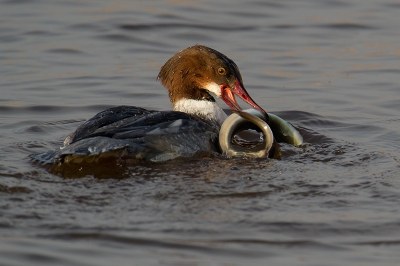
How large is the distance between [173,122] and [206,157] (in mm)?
391

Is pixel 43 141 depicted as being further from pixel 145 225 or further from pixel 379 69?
pixel 379 69

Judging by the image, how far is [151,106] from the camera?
839 cm

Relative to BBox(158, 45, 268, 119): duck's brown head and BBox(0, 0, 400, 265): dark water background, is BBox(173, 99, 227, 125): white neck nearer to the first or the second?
BBox(158, 45, 268, 119): duck's brown head

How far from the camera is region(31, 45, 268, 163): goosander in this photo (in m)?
5.79

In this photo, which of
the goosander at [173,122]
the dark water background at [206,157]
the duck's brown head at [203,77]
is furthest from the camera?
the duck's brown head at [203,77]

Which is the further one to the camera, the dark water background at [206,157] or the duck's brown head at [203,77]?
the duck's brown head at [203,77]

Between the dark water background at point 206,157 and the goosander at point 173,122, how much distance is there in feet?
0.46

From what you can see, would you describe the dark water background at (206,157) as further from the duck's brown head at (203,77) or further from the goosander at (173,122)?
the duck's brown head at (203,77)

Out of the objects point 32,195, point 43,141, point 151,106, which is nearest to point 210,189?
point 32,195

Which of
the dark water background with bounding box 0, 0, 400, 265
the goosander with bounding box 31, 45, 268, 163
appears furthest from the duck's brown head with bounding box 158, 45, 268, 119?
the dark water background with bounding box 0, 0, 400, 265

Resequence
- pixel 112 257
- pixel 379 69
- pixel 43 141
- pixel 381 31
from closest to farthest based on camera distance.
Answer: pixel 112 257
pixel 43 141
pixel 379 69
pixel 381 31

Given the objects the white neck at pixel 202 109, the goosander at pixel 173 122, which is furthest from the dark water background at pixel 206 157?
the white neck at pixel 202 109

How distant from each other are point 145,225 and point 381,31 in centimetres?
712

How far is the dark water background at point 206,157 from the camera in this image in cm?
449
